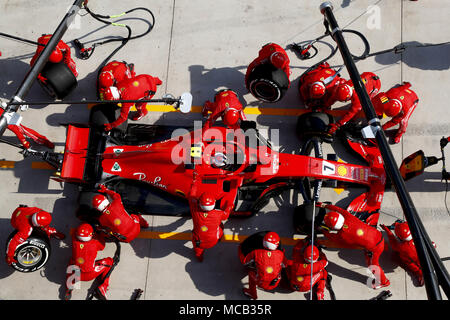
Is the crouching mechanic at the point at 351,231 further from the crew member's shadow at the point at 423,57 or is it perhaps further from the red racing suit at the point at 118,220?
the crew member's shadow at the point at 423,57

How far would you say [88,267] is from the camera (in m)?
6.25

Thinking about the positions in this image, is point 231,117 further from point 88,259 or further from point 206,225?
point 88,259

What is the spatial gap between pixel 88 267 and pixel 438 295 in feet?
17.7

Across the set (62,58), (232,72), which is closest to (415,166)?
(232,72)

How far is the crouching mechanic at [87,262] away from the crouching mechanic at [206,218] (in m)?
1.73

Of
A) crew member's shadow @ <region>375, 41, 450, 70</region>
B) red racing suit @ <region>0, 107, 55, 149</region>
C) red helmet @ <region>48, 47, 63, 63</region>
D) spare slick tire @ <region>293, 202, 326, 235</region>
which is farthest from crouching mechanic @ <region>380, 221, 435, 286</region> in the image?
red helmet @ <region>48, 47, 63, 63</region>

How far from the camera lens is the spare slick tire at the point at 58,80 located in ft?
22.9

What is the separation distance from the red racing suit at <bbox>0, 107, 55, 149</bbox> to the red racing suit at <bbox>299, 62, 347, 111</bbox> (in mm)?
5176

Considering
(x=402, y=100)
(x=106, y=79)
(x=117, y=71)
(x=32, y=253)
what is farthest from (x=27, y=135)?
(x=402, y=100)

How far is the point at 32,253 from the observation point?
245 inches

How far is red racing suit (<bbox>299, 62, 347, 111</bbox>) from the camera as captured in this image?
6887 mm

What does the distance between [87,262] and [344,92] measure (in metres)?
5.32

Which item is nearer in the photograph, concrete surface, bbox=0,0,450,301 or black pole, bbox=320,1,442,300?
black pole, bbox=320,1,442,300

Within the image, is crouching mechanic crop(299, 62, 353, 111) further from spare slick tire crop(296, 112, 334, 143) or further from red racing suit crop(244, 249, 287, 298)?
red racing suit crop(244, 249, 287, 298)
